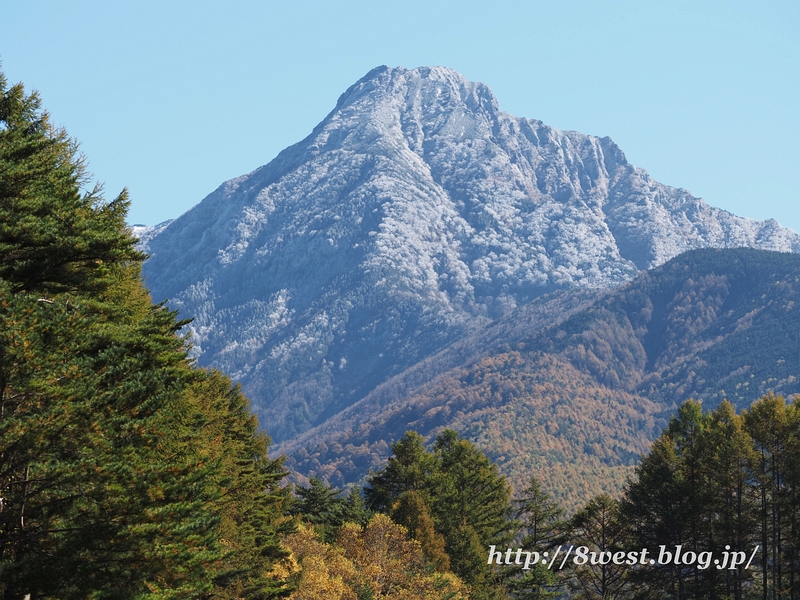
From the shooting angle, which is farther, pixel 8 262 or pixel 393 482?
pixel 393 482

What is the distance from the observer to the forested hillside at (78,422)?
56.6 feet

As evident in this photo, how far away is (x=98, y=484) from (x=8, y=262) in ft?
18.6

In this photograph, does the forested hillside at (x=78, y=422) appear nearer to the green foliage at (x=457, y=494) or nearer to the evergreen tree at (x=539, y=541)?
the evergreen tree at (x=539, y=541)

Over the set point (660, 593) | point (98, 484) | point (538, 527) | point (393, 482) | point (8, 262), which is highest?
point (8, 262)

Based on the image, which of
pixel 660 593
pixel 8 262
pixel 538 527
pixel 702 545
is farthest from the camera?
pixel 538 527

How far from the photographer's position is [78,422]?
1791 cm

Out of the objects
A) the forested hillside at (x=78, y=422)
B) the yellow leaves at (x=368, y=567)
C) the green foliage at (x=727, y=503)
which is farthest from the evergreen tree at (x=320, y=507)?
the forested hillside at (x=78, y=422)

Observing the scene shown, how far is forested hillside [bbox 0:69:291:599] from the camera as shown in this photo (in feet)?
56.6

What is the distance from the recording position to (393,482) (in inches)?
2985

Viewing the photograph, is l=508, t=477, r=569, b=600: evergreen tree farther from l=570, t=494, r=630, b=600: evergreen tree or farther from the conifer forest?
l=570, t=494, r=630, b=600: evergreen tree

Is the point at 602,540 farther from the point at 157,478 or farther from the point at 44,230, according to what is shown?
the point at 44,230

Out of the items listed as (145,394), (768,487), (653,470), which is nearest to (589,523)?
(653,470)

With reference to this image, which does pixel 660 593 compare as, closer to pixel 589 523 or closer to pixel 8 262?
pixel 589 523

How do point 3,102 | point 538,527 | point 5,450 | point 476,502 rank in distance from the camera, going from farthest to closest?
point 476,502
point 538,527
point 3,102
point 5,450
